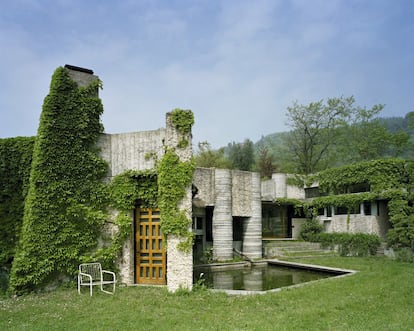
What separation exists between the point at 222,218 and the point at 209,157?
82.9ft

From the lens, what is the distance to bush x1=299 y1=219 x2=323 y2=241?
2281 cm

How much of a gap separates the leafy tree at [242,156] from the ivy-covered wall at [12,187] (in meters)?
33.6

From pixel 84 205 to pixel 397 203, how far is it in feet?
52.1

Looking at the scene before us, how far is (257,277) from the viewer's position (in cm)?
1350

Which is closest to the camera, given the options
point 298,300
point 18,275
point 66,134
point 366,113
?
point 298,300

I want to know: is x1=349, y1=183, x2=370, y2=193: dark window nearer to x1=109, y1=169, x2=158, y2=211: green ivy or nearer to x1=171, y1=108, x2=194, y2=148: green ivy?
x1=171, y1=108, x2=194, y2=148: green ivy

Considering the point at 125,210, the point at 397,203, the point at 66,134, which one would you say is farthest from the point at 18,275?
the point at 397,203

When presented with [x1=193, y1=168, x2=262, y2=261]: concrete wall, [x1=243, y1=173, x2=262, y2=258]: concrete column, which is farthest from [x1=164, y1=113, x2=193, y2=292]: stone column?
[x1=243, y1=173, x2=262, y2=258]: concrete column

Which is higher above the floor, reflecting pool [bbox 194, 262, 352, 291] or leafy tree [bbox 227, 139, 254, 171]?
leafy tree [bbox 227, 139, 254, 171]

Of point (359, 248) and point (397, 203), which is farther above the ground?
point (397, 203)

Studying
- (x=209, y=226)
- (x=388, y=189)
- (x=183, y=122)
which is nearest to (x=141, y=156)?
(x=183, y=122)

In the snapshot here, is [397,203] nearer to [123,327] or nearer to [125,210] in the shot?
[125,210]

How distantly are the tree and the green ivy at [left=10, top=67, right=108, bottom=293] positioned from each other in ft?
90.9

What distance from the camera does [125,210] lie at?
10.4 metres
